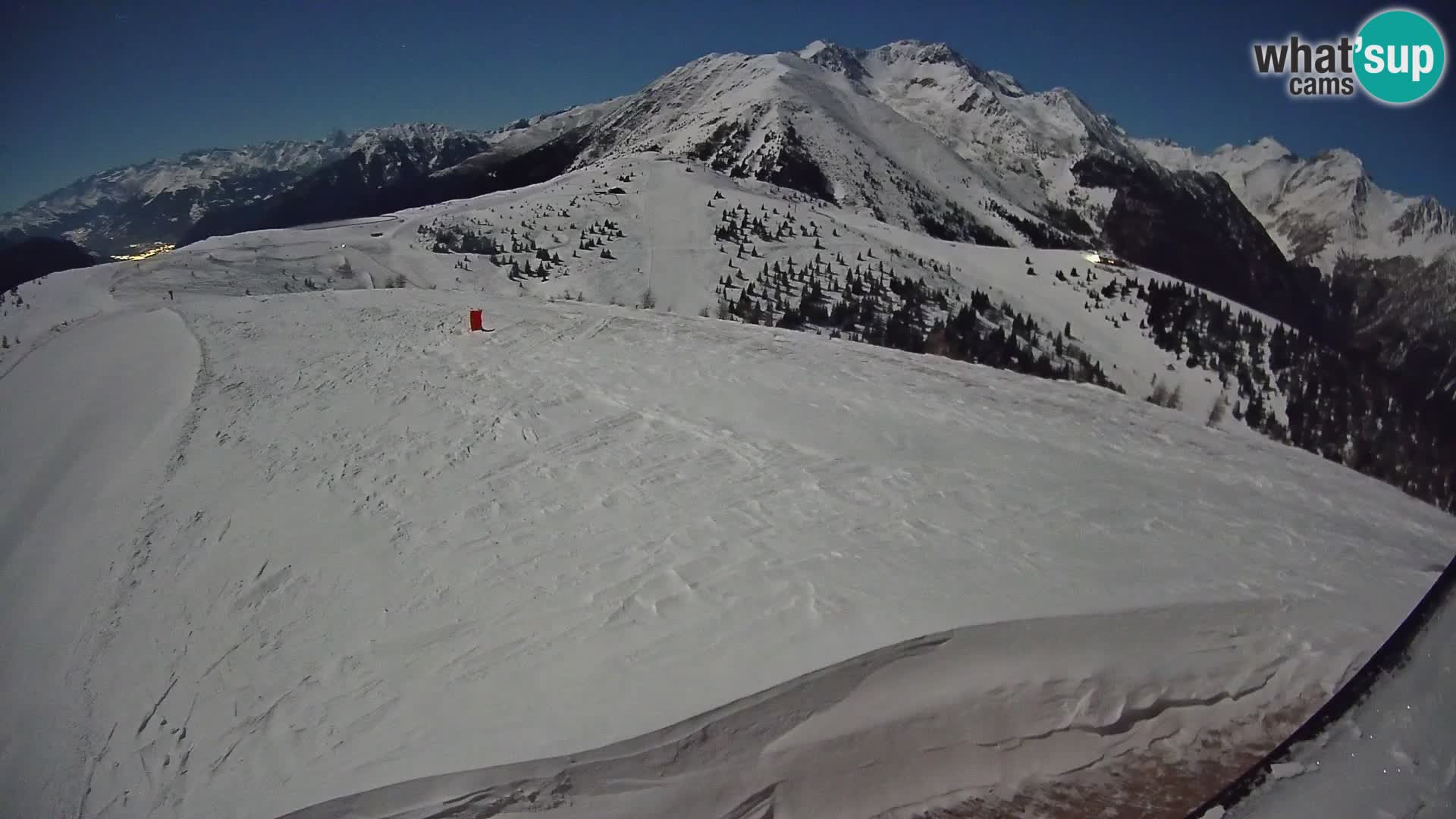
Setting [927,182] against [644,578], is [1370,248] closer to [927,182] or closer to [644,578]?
[927,182]

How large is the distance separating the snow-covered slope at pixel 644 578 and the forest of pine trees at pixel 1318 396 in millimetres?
1661

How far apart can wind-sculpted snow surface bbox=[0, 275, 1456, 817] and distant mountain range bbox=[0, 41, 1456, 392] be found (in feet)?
33.6

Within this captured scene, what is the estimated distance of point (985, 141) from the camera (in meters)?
102

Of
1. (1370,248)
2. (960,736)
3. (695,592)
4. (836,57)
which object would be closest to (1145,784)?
(960,736)

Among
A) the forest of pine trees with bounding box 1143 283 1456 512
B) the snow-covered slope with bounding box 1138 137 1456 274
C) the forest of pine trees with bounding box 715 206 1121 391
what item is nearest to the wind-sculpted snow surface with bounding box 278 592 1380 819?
the forest of pine trees with bounding box 1143 283 1456 512

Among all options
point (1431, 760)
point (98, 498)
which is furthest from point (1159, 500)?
point (98, 498)

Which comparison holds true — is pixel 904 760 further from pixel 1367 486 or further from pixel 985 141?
pixel 985 141

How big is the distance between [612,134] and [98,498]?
8551 cm

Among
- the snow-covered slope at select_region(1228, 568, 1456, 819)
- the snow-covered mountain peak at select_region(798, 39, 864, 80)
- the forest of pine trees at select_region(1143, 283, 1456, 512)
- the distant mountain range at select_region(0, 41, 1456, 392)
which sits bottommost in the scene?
the forest of pine trees at select_region(1143, 283, 1456, 512)

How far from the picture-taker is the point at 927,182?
65.5 m

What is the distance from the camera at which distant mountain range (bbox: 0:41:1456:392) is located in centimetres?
5755

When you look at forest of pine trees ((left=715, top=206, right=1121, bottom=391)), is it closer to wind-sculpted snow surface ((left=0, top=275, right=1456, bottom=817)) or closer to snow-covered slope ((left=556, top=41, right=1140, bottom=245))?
wind-sculpted snow surface ((left=0, top=275, right=1456, bottom=817))

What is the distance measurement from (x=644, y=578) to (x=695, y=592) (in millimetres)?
399

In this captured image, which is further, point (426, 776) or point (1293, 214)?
point (1293, 214)
